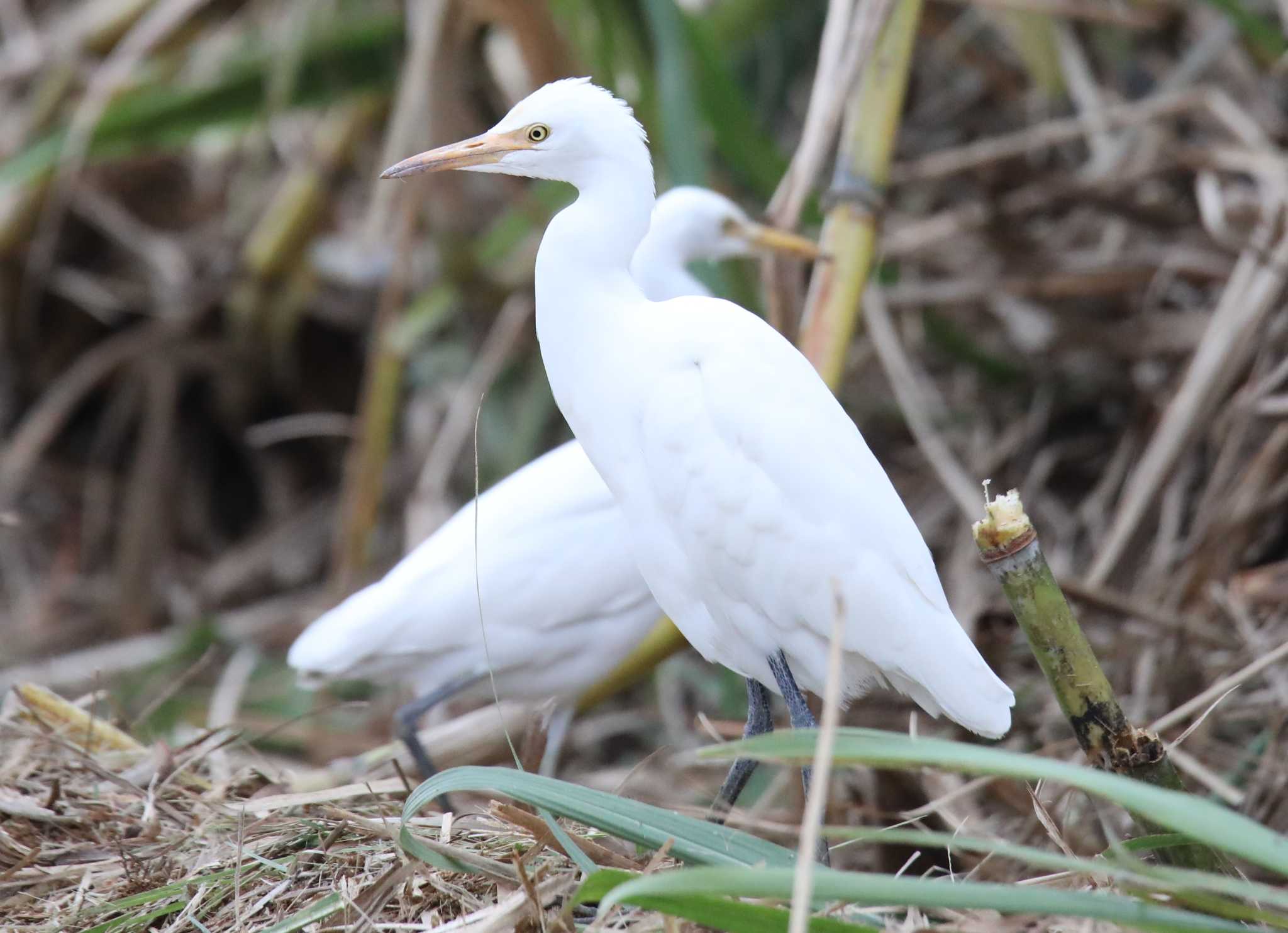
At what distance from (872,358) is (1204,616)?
102cm

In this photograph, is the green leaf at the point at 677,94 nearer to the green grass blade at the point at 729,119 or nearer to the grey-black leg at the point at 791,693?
the green grass blade at the point at 729,119

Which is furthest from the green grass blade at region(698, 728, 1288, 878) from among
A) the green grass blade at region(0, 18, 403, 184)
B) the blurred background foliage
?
the green grass blade at region(0, 18, 403, 184)

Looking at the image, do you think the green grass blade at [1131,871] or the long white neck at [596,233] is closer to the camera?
the green grass blade at [1131,871]

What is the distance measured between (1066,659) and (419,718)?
1213 millimetres

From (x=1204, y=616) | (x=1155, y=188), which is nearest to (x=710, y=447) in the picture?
(x=1204, y=616)

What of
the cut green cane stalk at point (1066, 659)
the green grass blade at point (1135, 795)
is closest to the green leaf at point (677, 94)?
the cut green cane stalk at point (1066, 659)

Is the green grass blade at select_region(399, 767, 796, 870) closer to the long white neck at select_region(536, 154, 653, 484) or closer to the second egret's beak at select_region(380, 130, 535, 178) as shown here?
the long white neck at select_region(536, 154, 653, 484)

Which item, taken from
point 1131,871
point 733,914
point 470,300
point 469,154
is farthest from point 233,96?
point 1131,871

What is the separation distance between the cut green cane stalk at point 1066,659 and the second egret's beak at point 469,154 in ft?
2.12

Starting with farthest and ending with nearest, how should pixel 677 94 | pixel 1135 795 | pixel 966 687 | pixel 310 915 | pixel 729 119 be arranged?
pixel 729 119, pixel 677 94, pixel 966 687, pixel 310 915, pixel 1135 795

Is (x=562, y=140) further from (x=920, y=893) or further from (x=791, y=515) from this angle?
(x=920, y=893)

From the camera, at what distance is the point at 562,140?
138cm

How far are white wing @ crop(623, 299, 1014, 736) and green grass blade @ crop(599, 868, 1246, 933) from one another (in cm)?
48

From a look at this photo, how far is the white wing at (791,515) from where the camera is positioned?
51.2 inches
